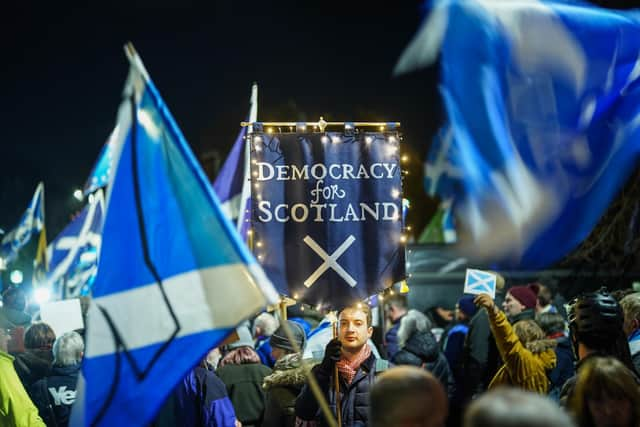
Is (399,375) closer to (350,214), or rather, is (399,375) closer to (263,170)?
(350,214)

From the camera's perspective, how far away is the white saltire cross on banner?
6.86 metres

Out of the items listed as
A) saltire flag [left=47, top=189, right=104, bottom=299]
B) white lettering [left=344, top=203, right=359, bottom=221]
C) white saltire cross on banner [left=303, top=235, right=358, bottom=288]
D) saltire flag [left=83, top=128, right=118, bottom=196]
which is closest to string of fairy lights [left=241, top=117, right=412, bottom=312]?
white saltire cross on banner [left=303, top=235, right=358, bottom=288]

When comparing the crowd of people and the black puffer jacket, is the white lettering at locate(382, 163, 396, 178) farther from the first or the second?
the black puffer jacket

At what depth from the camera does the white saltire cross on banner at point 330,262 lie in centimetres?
686

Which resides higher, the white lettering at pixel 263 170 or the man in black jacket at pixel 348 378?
the white lettering at pixel 263 170

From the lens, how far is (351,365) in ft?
20.0

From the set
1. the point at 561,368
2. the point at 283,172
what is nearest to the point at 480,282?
the point at 561,368

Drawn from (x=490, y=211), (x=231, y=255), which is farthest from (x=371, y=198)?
(x=490, y=211)

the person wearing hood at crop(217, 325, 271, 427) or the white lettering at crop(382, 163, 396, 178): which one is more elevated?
the white lettering at crop(382, 163, 396, 178)

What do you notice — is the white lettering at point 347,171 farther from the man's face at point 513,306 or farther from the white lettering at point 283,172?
the man's face at point 513,306

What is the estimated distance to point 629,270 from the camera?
15.8 meters

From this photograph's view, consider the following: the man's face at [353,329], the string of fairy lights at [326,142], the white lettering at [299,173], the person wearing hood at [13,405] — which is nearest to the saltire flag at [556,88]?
the string of fairy lights at [326,142]

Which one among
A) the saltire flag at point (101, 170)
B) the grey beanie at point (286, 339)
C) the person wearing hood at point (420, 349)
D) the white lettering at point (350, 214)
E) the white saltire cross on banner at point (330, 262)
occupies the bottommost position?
the person wearing hood at point (420, 349)

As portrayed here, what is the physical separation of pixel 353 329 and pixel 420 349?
3607 millimetres
